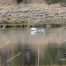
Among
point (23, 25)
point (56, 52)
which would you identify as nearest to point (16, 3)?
point (23, 25)

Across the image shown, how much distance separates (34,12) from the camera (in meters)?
53.2

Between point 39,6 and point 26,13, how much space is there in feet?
12.0

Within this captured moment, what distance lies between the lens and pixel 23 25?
164ft

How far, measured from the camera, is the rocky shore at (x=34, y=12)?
51.9 m

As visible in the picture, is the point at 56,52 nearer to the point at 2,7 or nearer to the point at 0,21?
the point at 0,21

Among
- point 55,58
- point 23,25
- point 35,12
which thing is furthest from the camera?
point 35,12

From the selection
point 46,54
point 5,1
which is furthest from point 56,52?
point 5,1

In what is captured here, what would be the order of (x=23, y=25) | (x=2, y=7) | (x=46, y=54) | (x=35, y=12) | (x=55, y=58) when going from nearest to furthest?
(x=55, y=58), (x=46, y=54), (x=23, y=25), (x=35, y=12), (x=2, y=7)

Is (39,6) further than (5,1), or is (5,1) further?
(5,1)

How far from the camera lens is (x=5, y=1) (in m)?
60.8

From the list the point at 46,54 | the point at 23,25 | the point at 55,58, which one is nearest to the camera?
the point at 55,58

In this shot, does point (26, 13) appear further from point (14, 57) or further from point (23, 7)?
point (14, 57)

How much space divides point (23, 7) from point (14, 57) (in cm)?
3803

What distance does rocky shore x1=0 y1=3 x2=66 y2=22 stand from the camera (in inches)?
2045
